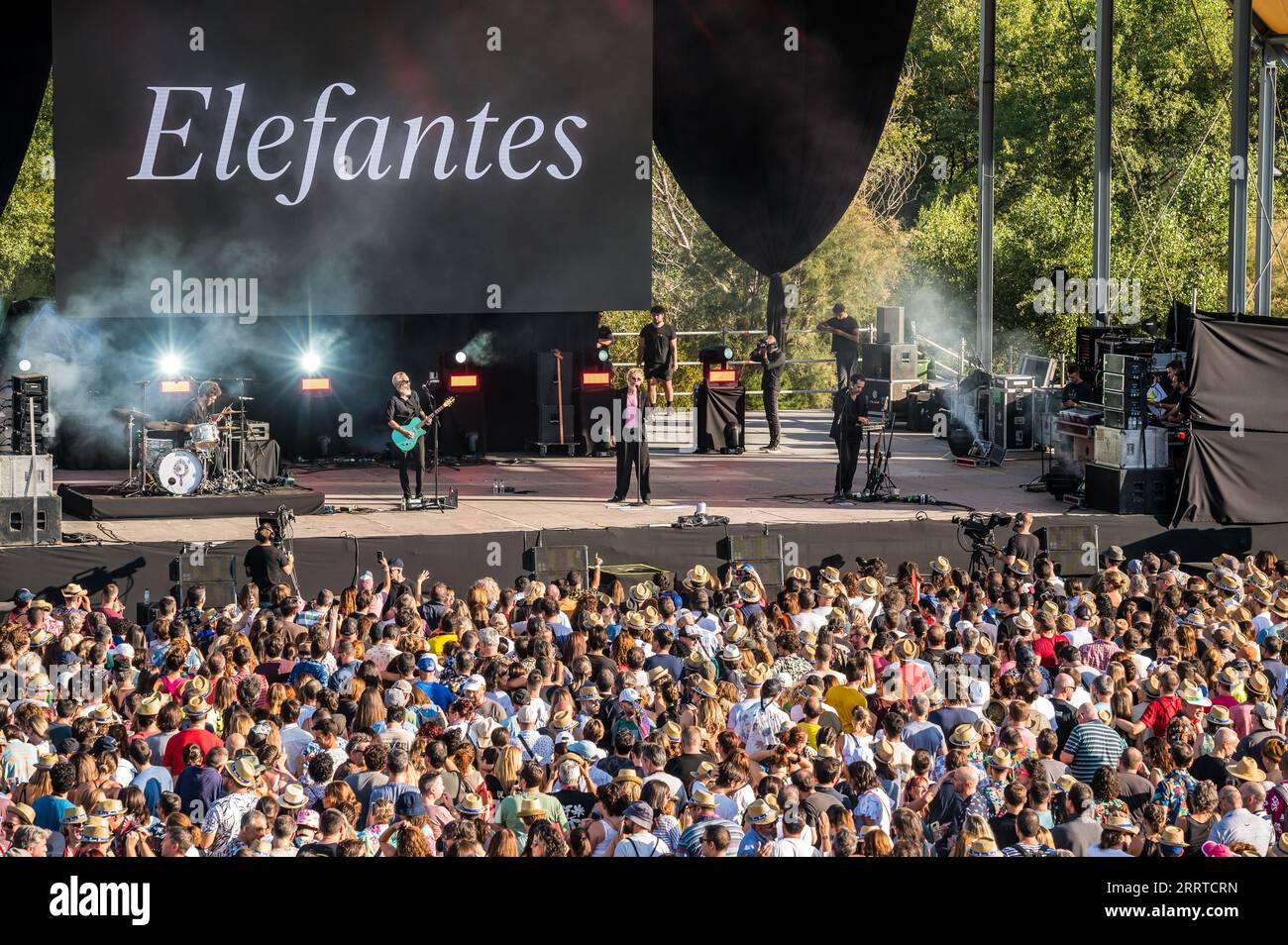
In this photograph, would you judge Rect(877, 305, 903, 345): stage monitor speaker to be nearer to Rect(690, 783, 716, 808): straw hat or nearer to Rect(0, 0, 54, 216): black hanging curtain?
Rect(0, 0, 54, 216): black hanging curtain

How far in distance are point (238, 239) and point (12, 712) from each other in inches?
391

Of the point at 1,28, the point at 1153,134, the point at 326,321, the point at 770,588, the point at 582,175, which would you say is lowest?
the point at 770,588

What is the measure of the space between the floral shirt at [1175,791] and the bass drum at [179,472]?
11041 millimetres

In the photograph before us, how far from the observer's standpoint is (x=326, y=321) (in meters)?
21.8

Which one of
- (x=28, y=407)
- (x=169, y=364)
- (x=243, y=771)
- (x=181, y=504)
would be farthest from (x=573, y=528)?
(x=243, y=771)

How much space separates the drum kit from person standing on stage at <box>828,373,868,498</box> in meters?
5.91

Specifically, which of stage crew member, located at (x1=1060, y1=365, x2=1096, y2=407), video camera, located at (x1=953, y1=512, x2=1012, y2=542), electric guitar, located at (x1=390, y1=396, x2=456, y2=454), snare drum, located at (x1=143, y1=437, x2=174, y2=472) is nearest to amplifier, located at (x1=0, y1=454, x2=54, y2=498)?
snare drum, located at (x1=143, y1=437, x2=174, y2=472)

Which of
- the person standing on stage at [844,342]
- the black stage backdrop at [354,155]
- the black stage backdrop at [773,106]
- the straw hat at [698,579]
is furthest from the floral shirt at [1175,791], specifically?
the person standing on stage at [844,342]

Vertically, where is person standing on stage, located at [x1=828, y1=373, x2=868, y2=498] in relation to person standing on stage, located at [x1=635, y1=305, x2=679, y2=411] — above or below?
below

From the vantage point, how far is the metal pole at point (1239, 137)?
19.7m

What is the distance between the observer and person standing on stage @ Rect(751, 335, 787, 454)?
21.9 m

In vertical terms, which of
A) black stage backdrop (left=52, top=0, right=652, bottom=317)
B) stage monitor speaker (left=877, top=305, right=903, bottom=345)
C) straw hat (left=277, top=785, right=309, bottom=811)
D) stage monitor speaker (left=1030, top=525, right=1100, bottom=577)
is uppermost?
black stage backdrop (left=52, top=0, right=652, bottom=317)

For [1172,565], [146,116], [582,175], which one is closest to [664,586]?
[1172,565]

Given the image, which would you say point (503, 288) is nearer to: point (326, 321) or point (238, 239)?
point (238, 239)
